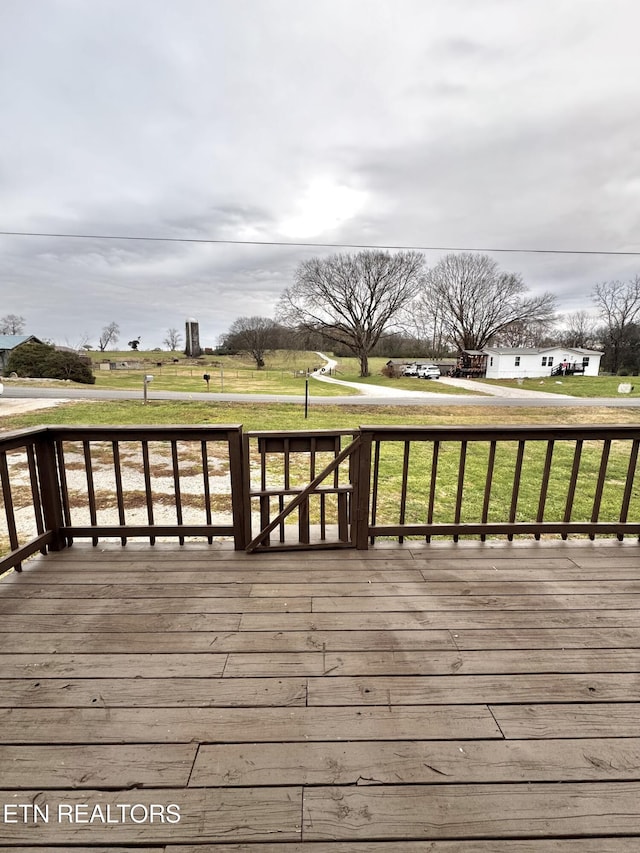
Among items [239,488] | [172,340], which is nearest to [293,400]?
[239,488]

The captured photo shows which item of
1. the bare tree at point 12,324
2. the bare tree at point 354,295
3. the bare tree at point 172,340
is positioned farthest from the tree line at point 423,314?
the bare tree at point 12,324

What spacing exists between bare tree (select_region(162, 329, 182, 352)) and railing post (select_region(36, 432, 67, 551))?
1909 inches

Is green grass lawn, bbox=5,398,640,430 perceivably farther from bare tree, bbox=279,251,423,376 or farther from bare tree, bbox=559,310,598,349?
bare tree, bbox=559,310,598,349

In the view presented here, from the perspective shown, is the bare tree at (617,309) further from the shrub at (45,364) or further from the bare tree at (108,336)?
the bare tree at (108,336)

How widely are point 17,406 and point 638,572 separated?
15410mm

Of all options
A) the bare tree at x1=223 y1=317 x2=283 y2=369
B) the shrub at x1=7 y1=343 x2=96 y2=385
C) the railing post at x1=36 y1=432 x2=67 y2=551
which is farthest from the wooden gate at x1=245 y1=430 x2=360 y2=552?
the bare tree at x1=223 y1=317 x2=283 y2=369

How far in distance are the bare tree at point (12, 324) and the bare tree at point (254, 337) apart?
2119cm

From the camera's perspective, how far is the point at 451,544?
8.68 feet

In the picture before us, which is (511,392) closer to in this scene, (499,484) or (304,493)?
(499,484)

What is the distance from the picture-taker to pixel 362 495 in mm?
2559

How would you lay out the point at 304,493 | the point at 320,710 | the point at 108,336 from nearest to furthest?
the point at 320,710, the point at 304,493, the point at 108,336

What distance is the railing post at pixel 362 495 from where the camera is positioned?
251 centimetres

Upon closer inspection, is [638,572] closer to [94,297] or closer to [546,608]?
[546,608]

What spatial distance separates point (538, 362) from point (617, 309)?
12.7m
